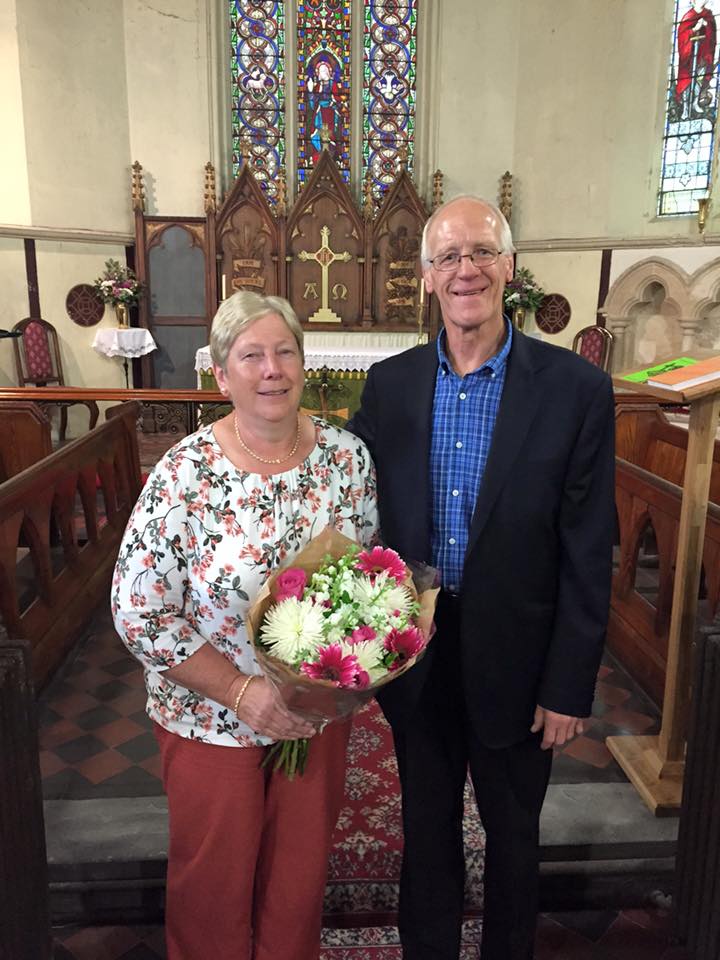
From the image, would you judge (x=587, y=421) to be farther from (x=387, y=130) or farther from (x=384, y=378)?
(x=387, y=130)

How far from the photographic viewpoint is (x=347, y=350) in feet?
24.9

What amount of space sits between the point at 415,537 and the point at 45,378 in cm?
→ 754

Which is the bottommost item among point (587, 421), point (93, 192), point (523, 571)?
point (523, 571)

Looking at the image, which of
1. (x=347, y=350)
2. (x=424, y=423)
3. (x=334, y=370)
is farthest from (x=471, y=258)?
(x=347, y=350)

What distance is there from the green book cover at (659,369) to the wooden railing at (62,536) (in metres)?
2.13

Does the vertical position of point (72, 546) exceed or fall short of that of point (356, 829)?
it exceeds it

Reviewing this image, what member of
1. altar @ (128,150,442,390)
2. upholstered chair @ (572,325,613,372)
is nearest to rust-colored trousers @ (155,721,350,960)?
altar @ (128,150,442,390)

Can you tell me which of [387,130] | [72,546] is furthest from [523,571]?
[387,130]

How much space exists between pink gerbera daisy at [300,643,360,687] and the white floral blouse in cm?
27

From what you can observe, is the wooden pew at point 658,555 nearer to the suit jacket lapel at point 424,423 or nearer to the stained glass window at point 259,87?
the suit jacket lapel at point 424,423

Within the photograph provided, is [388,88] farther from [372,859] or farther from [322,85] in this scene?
[372,859]

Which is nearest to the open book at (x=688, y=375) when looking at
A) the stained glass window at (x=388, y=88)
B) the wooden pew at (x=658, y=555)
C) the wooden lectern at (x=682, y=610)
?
the wooden lectern at (x=682, y=610)

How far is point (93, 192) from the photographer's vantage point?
866 cm

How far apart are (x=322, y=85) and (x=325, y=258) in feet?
7.61
